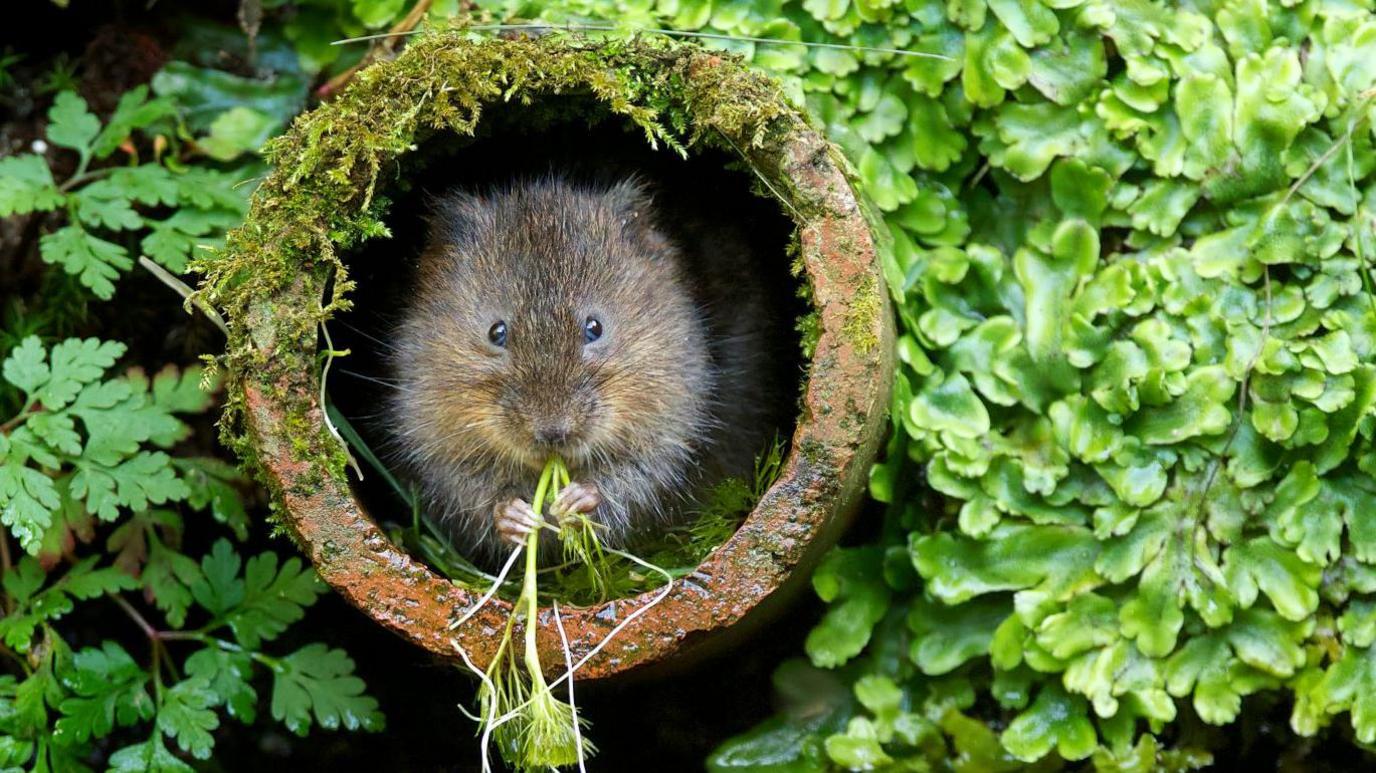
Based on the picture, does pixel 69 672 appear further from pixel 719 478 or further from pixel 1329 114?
pixel 1329 114

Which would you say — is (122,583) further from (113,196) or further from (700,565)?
(700,565)

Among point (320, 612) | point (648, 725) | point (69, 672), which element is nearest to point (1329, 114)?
point (648, 725)

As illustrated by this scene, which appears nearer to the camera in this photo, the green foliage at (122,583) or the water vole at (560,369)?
the water vole at (560,369)

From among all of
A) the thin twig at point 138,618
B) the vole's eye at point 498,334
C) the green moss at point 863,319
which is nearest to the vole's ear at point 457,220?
the vole's eye at point 498,334

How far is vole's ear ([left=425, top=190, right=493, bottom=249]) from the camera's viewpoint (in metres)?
3.70

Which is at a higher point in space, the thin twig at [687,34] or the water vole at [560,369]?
the thin twig at [687,34]

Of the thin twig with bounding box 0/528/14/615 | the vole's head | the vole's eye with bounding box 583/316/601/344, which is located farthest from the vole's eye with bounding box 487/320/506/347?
the thin twig with bounding box 0/528/14/615

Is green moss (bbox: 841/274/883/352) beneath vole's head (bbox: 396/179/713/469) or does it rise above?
above

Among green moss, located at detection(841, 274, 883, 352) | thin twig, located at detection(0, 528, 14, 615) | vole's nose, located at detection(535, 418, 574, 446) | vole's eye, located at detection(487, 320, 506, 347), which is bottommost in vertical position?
thin twig, located at detection(0, 528, 14, 615)

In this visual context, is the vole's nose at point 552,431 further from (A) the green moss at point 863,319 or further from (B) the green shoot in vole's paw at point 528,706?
(A) the green moss at point 863,319

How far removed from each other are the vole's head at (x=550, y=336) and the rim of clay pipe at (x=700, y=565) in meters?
0.49

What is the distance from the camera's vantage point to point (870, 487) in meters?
3.55

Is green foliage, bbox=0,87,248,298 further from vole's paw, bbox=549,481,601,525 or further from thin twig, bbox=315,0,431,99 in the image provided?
vole's paw, bbox=549,481,601,525

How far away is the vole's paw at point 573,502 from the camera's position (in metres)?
3.43
